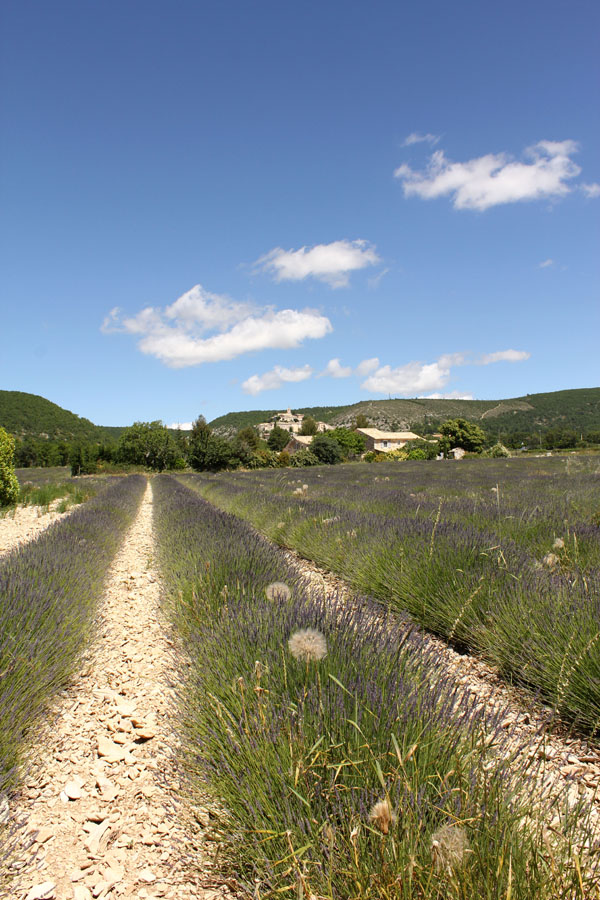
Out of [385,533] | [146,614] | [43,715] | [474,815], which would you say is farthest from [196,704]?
[385,533]

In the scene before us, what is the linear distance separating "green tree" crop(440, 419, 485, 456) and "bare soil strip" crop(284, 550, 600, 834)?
66.9m

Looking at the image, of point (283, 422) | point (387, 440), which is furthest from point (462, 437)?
point (283, 422)

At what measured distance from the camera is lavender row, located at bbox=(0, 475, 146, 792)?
2.05 metres

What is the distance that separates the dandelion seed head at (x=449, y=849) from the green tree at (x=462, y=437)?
68768mm

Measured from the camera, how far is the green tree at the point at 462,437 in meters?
67.5

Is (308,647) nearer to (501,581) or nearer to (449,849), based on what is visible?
(449,849)

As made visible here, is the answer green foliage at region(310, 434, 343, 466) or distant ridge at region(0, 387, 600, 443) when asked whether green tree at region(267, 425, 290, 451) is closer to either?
distant ridge at region(0, 387, 600, 443)

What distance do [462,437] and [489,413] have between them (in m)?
46.5

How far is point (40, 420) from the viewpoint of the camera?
79625 mm

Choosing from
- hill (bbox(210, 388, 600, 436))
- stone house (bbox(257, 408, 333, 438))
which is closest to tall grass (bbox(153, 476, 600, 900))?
hill (bbox(210, 388, 600, 436))

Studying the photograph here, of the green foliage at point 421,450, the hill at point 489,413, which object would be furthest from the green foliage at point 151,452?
the hill at point 489,413

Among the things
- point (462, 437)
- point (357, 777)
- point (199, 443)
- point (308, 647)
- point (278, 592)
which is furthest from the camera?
point (462, 437)

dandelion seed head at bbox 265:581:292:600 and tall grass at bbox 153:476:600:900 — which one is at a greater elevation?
dandelion seed head at bbox 265:581:292:600

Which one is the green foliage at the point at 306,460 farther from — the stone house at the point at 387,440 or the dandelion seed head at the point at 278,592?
the dandelion seed head at the point at 278,592
